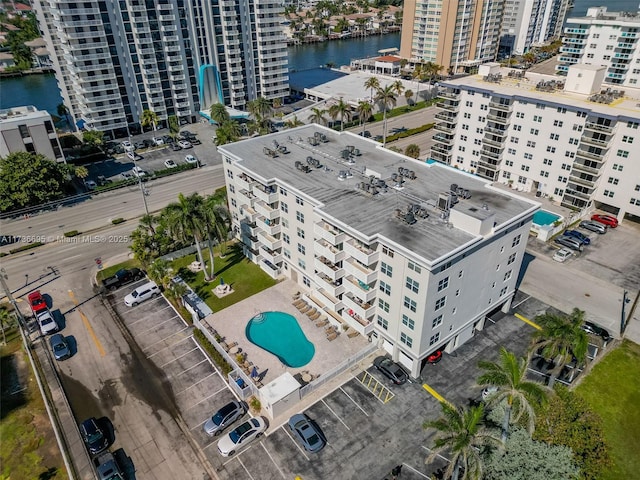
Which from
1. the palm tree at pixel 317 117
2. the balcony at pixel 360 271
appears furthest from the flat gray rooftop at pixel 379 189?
the palm tree at pixel 317 117

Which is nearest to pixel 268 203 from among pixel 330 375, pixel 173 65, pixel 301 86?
pixel 330 375

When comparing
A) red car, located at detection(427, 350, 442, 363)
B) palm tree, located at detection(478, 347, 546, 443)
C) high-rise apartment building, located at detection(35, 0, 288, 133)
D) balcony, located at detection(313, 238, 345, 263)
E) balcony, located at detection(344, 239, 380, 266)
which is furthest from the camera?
high-rise apartment building, located at detection(35, 0, 288, 133)

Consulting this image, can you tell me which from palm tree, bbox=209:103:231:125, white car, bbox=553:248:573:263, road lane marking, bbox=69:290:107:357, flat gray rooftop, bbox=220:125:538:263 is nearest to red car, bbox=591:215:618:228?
white car, bbox=553:248:573:263

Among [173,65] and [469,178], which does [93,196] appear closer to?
[173,65]

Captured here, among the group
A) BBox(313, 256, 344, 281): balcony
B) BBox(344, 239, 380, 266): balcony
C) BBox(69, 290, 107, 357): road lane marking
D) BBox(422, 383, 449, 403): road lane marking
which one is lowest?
BBox(69, 290, 107, 357): road lane marking

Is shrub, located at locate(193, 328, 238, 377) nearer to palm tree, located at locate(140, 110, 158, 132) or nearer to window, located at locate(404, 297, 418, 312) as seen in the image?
window, located at locate(404, 297, 418, 312)

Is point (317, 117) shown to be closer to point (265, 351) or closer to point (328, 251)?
point (328, 251)
